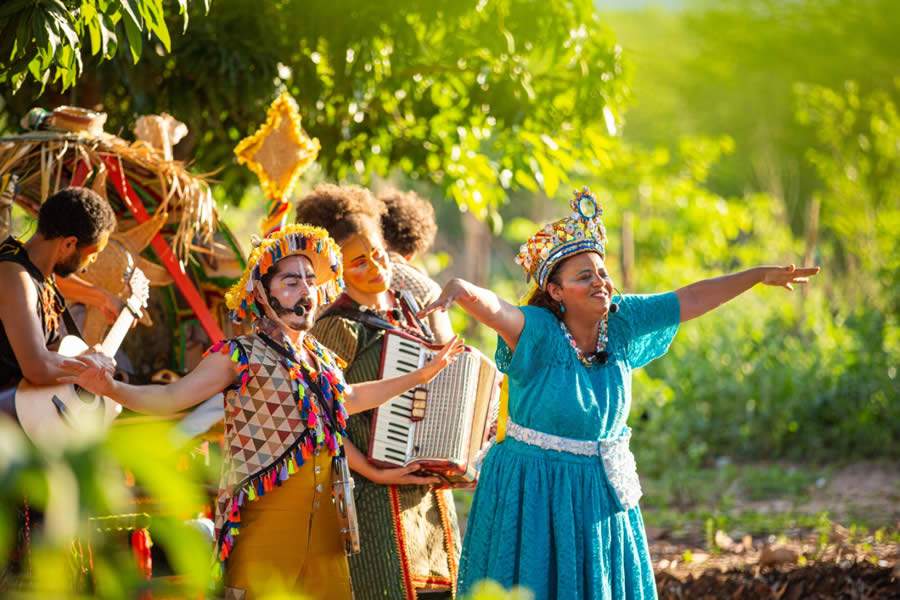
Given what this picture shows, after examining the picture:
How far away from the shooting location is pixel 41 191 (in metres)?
5.02

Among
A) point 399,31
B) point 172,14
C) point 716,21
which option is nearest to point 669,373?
point 399,31

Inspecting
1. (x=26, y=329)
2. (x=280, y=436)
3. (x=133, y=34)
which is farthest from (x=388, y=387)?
(x=133, y=34)

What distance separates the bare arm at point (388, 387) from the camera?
3.96 m

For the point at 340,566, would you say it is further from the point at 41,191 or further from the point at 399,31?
the point at 399,31

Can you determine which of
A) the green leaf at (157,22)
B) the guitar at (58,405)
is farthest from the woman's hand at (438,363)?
the green leaf at (157,22)

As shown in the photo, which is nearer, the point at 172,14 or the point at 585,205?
the point at 585,205

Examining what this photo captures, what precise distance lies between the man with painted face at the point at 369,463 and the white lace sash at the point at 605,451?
48 centimetres

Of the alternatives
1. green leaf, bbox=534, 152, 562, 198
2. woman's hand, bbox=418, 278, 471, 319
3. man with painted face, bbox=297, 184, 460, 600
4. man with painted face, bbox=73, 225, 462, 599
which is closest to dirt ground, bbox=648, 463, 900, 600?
man with painted face, bbox=297, 184, 460, 600

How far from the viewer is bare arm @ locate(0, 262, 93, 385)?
3.89 metres

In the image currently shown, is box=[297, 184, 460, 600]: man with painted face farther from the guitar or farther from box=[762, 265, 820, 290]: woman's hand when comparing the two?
box=[762, 265, 820, 290]: woman's hand

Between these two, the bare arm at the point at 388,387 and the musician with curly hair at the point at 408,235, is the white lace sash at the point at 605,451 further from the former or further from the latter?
the musician with curly hair at the point at 408,235

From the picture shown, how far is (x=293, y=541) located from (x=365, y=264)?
3.76 feet

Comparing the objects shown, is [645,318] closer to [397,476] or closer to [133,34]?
[397,476]

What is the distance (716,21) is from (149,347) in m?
32.0
